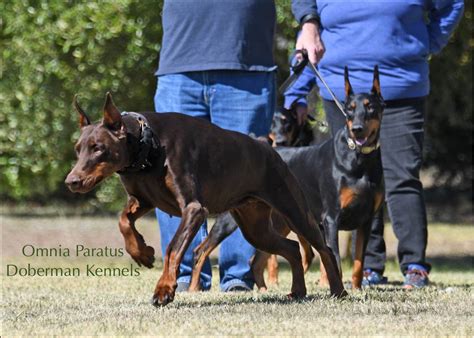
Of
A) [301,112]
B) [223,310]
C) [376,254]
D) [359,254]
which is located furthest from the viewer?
[301,112]

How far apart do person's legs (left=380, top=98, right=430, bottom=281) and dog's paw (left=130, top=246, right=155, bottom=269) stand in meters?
2.95

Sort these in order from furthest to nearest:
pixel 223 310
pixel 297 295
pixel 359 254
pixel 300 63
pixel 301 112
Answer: pixel 301 112 < pixel 300 63 < pixel 359 254 < pixel 297 295 < pixel 223 310

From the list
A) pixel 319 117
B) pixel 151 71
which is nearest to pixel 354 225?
pixel 319 117

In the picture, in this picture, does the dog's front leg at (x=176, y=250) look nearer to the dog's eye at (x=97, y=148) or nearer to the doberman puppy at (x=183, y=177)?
the doberman puppy at (x=183, y=177)

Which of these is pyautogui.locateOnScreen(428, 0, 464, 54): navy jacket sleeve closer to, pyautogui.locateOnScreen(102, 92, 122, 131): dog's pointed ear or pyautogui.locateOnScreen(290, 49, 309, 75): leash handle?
pyautogui.locateOnScreen(290, 49, 309, 75): leash handle

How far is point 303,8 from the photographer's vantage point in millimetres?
8633

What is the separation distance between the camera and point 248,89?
8.00 metres

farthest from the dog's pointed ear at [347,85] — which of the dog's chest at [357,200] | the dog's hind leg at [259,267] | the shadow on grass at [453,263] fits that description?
the shadow on grass at [453,263]

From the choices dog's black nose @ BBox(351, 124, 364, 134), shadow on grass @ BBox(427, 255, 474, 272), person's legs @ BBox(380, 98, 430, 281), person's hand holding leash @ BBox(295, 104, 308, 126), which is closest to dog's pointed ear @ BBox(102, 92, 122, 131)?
dog's black nose @ BBox(351, 124, 364, 134)

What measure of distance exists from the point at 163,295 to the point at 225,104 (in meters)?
2.41

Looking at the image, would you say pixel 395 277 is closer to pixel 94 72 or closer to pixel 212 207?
pixel 212 207

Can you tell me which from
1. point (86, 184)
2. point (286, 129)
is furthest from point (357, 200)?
point (86, 184)

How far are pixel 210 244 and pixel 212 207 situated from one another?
1.63 meters

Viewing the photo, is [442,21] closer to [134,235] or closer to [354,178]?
[354,178]
